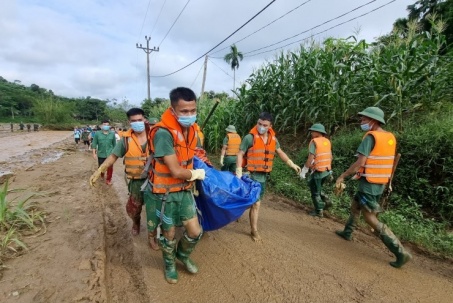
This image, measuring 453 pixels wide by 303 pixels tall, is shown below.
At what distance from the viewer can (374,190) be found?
348 centimetres

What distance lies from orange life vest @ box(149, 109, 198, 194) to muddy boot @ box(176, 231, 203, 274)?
0.59 m

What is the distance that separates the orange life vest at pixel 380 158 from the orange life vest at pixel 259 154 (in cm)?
136

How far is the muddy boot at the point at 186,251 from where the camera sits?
9.80 feet

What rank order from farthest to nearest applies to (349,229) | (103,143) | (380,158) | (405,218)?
(103,143) < (405,218) < (349,229) < (380,158)

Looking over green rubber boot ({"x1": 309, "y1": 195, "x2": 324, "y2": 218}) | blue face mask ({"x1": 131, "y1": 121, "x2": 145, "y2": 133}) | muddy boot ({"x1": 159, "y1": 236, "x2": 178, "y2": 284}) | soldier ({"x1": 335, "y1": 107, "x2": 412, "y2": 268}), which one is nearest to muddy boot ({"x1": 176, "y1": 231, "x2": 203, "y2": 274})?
muddy boot ({"x1": 159, "y1": 236, "x2": 178, "y2": 284})

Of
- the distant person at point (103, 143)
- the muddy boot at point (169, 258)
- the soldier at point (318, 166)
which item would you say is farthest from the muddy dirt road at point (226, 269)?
the distant person at point (103, 143)

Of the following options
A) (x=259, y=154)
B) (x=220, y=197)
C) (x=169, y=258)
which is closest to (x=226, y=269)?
(x=169, y=258)

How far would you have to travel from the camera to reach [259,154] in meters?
4.23

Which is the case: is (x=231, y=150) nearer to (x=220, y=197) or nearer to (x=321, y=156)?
(x=321, y=156)

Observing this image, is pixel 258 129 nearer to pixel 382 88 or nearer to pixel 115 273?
pixel 115 273

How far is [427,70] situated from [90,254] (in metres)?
6.75

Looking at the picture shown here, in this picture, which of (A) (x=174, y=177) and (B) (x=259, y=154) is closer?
(A) (x=174, y=177)

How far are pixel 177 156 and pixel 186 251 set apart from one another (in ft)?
3.62

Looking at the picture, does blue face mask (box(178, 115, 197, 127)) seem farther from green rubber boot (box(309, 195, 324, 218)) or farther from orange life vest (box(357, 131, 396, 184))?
green rubber boot (box(309, 195, 324, 218))
